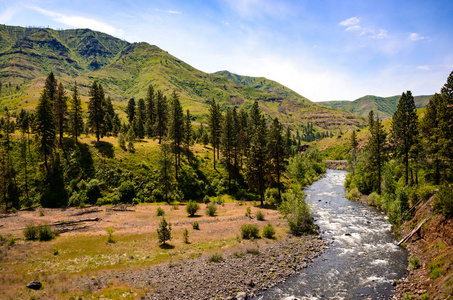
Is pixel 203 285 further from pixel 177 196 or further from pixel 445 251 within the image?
pixel 177 196

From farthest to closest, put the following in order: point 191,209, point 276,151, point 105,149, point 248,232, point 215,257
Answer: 1. point 105,149
2. point 276,151
3. point 191,209
4. point 248,232
5. point 215,257

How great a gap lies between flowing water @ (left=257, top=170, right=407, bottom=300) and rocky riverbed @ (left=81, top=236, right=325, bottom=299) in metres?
1.24

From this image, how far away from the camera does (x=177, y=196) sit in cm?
5338

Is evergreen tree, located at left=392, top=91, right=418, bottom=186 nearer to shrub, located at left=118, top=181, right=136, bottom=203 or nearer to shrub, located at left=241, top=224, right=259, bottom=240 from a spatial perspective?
shrub, located at left=241, top=224, right=259, bottom=240

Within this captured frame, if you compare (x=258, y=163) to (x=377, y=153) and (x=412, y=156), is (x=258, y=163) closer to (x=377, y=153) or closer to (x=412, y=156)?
(x=377, y=153)

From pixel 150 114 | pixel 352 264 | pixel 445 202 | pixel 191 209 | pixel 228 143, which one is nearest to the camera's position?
pixel 445 202

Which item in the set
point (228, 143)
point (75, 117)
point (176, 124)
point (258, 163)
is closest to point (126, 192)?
point (176, 124)

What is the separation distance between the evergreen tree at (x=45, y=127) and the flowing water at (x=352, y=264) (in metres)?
54.9

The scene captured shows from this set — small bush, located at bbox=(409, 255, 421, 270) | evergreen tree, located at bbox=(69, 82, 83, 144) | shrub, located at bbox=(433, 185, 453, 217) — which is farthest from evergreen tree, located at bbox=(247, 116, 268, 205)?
evergreen tree, located at bbox=(69, 82, 83, 144)

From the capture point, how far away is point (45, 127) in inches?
1959

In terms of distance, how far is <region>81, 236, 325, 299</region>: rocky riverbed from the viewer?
18.8 metres

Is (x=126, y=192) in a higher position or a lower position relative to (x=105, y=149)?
lower

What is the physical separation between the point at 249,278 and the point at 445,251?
18.3 metres

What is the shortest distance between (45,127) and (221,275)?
5132 centimetres
